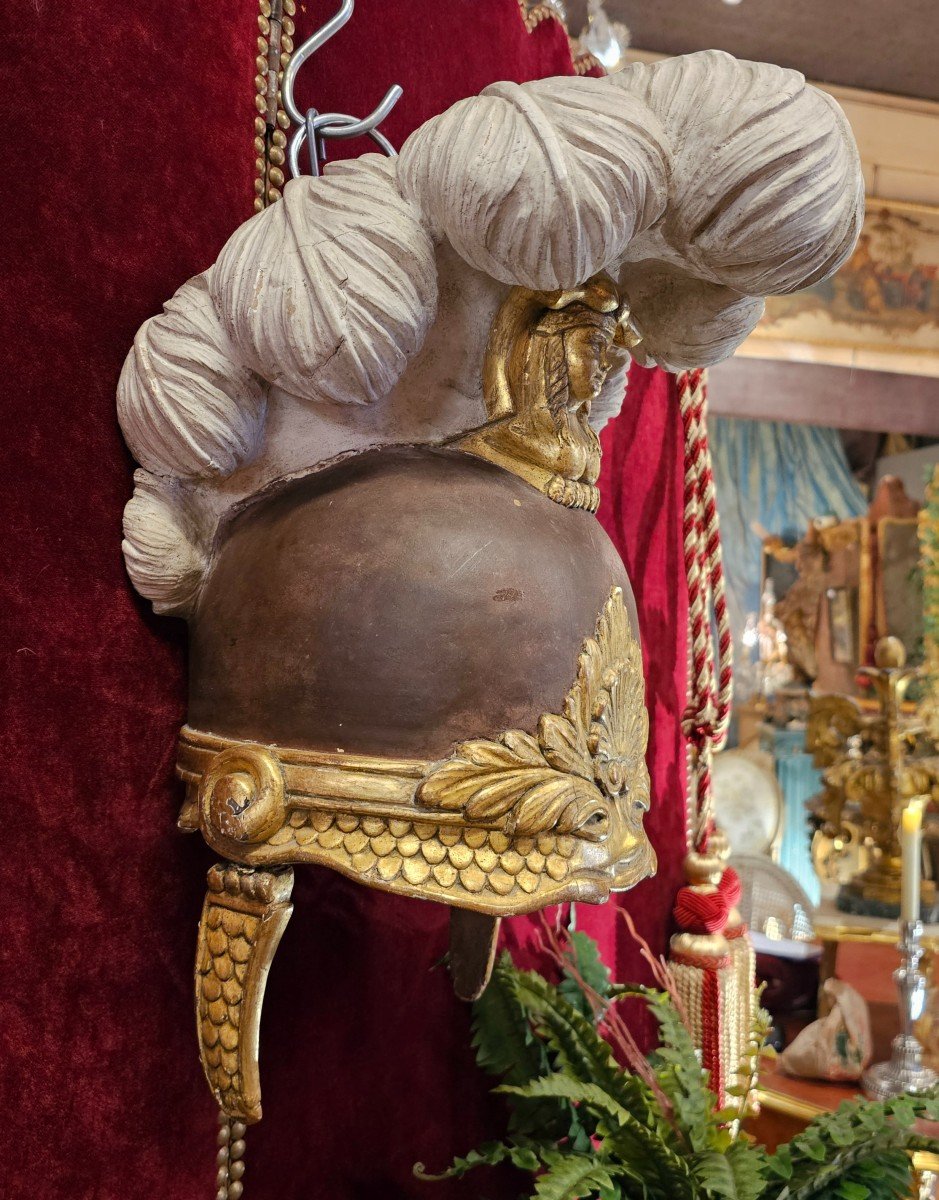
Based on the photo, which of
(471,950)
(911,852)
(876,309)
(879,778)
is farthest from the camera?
(876,309)

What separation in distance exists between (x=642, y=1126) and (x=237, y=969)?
1.32ft

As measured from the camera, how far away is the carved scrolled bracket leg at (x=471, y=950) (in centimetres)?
91

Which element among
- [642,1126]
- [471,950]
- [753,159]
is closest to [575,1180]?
[642,1126]

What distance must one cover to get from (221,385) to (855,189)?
A: 0.41 metres

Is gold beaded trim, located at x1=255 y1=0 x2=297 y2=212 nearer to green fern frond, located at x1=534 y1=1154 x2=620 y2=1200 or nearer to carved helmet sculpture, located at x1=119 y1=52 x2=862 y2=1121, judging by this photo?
carved helmet sculpture, located at x1=119 y1=52 x2=862 y2=1121

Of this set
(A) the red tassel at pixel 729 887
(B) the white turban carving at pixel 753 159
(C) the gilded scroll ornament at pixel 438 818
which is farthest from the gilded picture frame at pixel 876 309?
(C) the gilded scroll ornament at pixel 438 818

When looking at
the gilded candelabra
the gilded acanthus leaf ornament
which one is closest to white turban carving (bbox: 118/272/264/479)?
the gilded acanthus leaf ornament

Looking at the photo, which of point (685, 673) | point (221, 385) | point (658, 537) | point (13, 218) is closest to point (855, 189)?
point (221, 385)

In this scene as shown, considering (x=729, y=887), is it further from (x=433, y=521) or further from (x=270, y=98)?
(x=270, y=98)

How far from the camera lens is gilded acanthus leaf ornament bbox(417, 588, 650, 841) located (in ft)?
1.90

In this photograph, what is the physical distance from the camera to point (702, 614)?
1182 mm

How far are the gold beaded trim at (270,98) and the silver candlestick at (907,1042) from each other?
1432 mm

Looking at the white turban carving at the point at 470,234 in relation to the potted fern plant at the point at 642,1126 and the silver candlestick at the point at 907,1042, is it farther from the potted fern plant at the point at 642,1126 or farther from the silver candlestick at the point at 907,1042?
the silver candlestick at the point at 907,1042

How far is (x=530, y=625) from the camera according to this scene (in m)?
0.61
